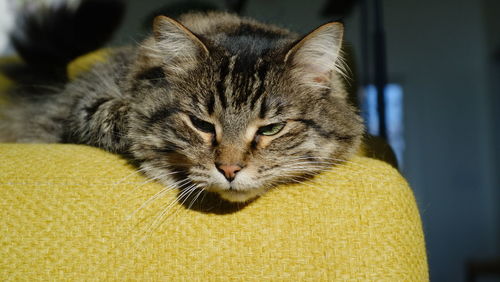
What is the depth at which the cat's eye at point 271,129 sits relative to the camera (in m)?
0.99

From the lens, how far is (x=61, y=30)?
5.91ft

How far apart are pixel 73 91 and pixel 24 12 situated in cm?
65

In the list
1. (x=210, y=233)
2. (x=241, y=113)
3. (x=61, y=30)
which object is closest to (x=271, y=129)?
(x=241, y=113)

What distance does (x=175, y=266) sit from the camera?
30.4 inches

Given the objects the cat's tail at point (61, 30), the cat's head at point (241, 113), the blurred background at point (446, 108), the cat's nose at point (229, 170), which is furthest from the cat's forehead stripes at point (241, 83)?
the blurred background at point (446, 108)

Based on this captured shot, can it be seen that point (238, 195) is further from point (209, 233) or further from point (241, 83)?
point (241, 83)

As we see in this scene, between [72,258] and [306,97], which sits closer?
[72,258]

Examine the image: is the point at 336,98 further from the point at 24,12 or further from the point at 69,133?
the point at 24,12

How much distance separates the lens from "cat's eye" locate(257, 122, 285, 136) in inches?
38.9

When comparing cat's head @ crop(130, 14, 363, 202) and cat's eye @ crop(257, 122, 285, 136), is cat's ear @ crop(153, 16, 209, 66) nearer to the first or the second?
cat's head @ crop(130, 14, 363, 202)

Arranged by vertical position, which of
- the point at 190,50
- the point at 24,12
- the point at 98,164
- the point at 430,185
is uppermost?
the point at 24,12

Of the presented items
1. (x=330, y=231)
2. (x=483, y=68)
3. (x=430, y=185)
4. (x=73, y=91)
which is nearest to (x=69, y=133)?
(x=73, y=91)

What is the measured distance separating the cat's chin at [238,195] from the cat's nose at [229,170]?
0.03m

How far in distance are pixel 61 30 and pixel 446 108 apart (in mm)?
4212
